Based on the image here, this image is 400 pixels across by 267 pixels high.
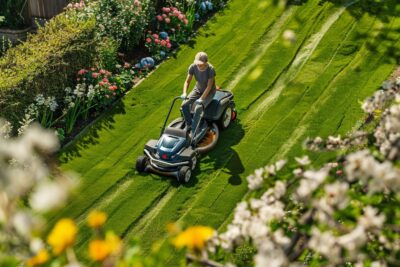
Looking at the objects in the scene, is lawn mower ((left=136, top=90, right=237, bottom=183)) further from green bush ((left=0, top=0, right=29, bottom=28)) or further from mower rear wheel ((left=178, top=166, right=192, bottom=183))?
green bush ((left=0, top=0, right=29, bottom=28))

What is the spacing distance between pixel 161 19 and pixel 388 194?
9.74 meters

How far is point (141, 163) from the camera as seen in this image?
30.8ft

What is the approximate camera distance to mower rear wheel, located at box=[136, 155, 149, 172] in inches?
370

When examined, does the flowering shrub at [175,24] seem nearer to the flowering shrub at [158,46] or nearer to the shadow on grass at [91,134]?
the flowering shrub at [158,46]

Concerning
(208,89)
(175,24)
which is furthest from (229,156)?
(175,24)

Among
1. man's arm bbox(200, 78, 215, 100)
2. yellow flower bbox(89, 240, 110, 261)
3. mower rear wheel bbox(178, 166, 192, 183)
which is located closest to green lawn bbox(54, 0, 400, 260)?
mower rear wheel bbox(178, 166, 192, 183)

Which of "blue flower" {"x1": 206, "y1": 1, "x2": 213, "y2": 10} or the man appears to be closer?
the man

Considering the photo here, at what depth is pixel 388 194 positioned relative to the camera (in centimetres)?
412

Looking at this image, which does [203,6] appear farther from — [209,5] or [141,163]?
[141,163]

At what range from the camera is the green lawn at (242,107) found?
8.92 metres

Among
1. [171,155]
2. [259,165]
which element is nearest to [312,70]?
[259,165]

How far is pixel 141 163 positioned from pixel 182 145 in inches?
28.1

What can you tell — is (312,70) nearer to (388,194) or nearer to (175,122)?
(175,122)

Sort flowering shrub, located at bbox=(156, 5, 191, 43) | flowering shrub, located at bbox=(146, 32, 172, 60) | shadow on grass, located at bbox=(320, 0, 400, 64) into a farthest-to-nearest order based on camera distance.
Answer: flowering shrub, located at bbox=(156, 5, 191, 43) < flowering shrub, located at bbox=(146, 32, 172, 60) < shadow on grass, located at bbox=(320, 0, 400, 64)
